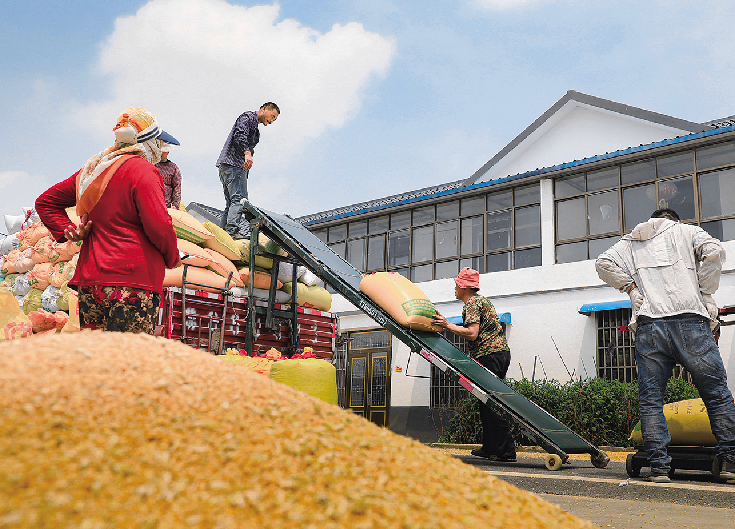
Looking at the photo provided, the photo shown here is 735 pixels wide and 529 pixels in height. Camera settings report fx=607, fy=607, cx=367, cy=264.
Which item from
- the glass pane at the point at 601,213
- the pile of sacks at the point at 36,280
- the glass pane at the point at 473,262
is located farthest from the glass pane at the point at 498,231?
the pile of sacks at the point at 36,280

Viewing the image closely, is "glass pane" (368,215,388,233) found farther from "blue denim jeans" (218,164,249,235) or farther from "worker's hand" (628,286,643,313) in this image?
"worker's hand" (628,286,643,313)

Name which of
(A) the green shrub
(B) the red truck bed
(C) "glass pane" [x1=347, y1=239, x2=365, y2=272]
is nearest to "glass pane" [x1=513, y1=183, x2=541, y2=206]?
(C) "glass pane" [x1=347, y1=239, x2=365, y2=272]

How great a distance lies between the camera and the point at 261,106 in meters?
8.09

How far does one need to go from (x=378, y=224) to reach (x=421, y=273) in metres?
2.06

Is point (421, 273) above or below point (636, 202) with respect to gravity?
below

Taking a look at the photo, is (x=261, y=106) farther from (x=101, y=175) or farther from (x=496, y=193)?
(x=496, y=193)

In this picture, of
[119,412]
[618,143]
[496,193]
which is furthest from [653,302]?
[618,143]

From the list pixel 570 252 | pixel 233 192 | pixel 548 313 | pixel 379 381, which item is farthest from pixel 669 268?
pixel 379 381

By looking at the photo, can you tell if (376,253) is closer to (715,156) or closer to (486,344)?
(715,156)

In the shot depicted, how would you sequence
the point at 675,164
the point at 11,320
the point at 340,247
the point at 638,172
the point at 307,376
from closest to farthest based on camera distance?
the point at 307,376
the point at 11,320
the point at 675,164
the point at 638,172
the point at 340,247

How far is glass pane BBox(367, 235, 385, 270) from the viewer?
17.4m

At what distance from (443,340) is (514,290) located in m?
8.39

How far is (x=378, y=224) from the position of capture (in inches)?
685

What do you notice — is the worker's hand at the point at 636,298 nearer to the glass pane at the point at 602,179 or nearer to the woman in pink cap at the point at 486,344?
the woman in pink cap at the point at 486,344
